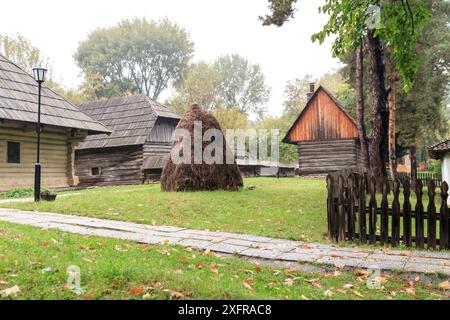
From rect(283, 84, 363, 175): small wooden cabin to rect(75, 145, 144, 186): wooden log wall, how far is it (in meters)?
11.3

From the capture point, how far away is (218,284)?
3.79 m

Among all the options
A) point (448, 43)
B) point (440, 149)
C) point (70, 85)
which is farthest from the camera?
point (70, 85)

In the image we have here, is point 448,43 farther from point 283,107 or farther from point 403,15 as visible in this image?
point 283,107

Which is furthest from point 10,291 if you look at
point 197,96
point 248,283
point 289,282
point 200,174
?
point 197,96

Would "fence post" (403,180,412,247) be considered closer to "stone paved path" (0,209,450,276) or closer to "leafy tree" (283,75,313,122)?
"stone paved path" (0,209,450,276)

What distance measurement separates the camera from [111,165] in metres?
25.5

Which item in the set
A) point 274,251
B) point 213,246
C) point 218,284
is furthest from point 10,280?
point 274,251

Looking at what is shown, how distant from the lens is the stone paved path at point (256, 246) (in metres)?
5.07

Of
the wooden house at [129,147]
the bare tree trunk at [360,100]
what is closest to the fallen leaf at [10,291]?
the bare tree trunk at [360,100]

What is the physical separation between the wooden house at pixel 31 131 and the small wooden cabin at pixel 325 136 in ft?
47.8

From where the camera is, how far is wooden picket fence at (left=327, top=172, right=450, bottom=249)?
5973mm

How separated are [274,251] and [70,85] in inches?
1564

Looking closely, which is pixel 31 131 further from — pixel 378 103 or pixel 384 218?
pixel 384 218

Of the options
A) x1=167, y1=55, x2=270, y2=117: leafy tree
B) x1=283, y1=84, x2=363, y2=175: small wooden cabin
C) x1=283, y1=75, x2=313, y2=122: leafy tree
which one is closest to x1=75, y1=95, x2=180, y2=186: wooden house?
x1=283, y1=84, x2=363, y2=175: small wooden cabin
